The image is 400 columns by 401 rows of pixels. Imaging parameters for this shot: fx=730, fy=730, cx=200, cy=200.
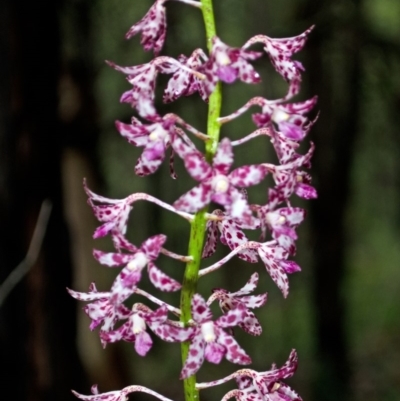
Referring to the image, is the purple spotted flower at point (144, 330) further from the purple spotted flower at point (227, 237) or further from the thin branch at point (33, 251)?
the thin branch at point (33, 251)

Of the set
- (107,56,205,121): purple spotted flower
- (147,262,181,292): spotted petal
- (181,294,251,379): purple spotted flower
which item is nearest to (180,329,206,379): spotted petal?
(181,294,251,379): purple spotted flower

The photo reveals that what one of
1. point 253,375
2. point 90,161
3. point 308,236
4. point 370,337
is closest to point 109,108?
point 308,236

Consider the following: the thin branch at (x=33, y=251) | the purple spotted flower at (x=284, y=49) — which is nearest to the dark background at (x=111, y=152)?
the thin branch at (x=33, y=251)

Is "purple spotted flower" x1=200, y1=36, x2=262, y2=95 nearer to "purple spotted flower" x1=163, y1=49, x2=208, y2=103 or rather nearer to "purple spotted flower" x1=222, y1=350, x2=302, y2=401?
"purple spotted flower" x1=163, y1=49, x2=208, y2=103

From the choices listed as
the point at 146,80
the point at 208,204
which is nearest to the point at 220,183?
the point at 208,204

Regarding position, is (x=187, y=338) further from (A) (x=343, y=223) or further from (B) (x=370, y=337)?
(B) (x=370, y=337)

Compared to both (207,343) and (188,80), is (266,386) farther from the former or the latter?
(188,80)
